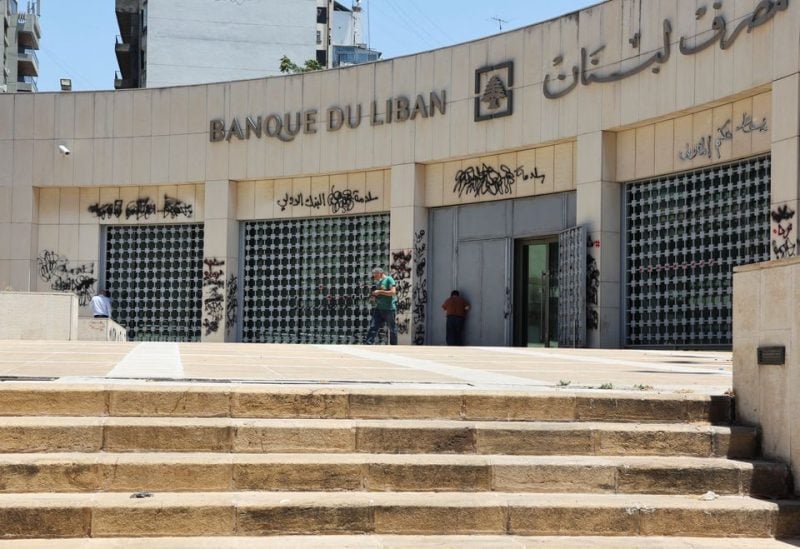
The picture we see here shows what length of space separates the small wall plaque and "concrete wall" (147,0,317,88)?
160 feet

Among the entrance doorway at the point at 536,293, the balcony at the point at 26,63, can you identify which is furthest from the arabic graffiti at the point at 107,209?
the balcony at the point at 26,63

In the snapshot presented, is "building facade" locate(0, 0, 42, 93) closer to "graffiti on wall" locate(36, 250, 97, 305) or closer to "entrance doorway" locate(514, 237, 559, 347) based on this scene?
"graffiti on wall" locate(36, 250, 97, 305)

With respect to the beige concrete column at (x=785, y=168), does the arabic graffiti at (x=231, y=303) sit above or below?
below

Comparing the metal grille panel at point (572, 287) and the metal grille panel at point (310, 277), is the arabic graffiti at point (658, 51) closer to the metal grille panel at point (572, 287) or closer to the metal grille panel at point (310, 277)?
the metal grille panel at point (572, 287)

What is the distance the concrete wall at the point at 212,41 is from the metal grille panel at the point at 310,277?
96.6ft

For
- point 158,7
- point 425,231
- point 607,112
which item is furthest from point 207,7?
point 607,112

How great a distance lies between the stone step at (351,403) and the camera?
6.32 metres

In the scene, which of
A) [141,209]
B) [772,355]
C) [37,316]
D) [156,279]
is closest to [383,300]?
[37,316]

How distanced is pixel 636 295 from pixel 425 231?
18.1 feet

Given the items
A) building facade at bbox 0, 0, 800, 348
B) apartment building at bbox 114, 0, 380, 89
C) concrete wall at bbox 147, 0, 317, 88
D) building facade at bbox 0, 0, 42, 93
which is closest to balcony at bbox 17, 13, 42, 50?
building facade at bbox 0, 0, 42, 93

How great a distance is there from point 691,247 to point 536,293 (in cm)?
418

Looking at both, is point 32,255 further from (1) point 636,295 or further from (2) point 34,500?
(2) point 34,500

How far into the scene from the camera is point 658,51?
18375 mm

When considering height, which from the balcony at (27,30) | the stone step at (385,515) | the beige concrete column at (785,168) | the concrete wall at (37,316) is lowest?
the stone step at (385,515)
